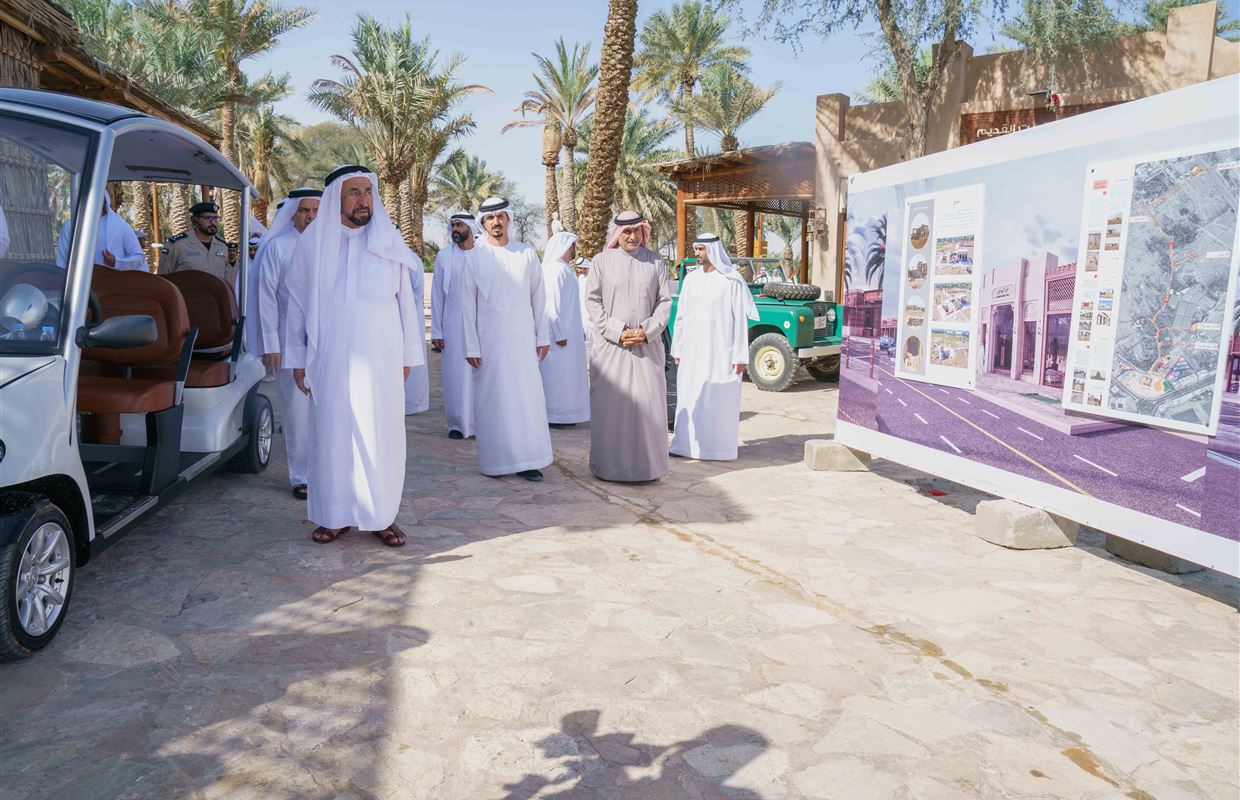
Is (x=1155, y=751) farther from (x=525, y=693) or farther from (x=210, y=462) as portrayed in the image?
(x=210, y=462)

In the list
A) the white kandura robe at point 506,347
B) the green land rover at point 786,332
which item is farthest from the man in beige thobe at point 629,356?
the green land rover at point 786,332

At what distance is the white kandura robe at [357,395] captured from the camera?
4.48 metres

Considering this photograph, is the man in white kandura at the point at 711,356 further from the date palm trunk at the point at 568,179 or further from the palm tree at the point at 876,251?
the date palm trunk at the point at 568,179

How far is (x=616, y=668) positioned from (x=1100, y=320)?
→ 9.32ft

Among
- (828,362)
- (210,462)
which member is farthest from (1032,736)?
(828,362)

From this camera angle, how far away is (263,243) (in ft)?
17.6

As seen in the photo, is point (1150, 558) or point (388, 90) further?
point (388, 90)

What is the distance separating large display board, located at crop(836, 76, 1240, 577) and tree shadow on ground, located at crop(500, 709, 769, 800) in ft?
8.01

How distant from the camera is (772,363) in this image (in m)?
11.6

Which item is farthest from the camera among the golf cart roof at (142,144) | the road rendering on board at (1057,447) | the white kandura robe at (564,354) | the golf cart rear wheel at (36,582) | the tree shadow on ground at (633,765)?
the white kandura robe at (564,354)

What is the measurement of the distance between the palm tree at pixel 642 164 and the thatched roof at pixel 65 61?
89.4 feet

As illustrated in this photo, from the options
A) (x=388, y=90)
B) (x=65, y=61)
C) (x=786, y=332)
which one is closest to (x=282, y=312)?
(x=65, y=61)

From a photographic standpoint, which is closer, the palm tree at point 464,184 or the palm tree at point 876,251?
the palm tree at point 876,251

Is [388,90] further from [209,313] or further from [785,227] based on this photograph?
[785,227]
